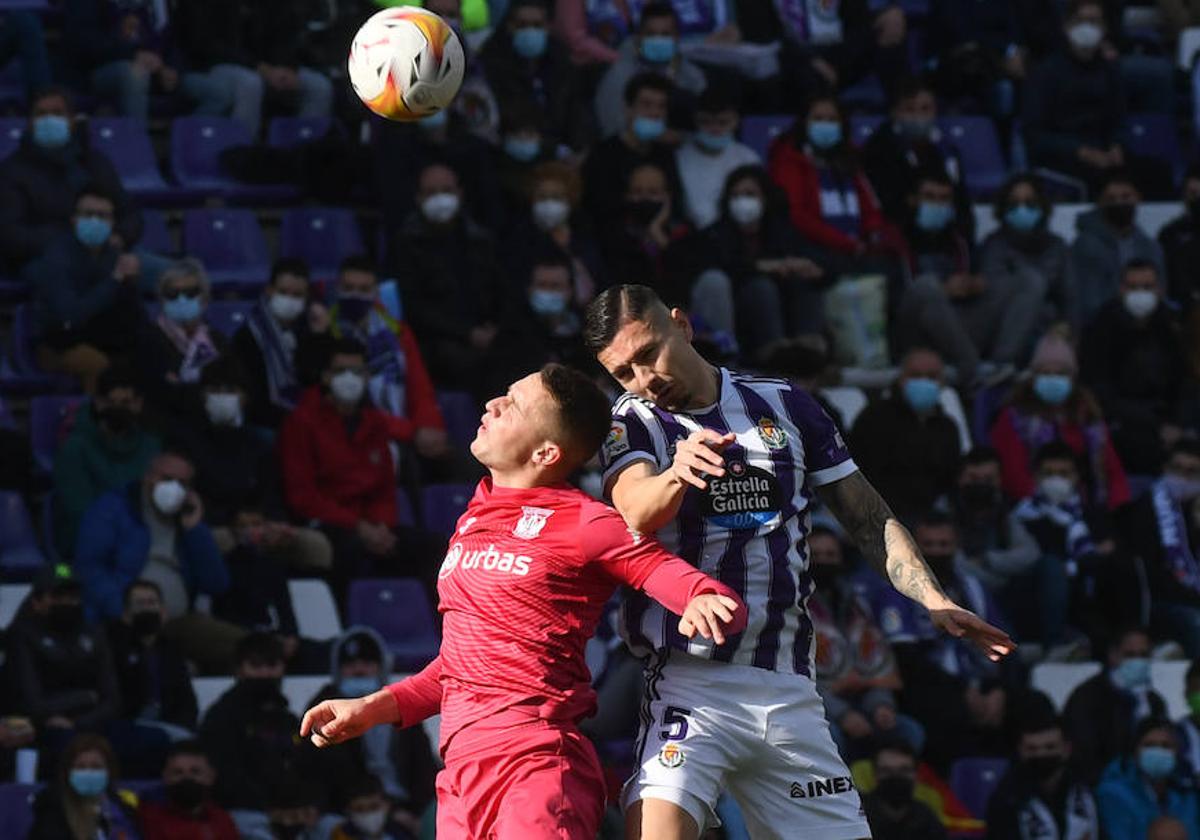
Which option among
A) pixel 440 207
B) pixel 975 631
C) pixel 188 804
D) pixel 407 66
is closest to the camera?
pixel 975 631

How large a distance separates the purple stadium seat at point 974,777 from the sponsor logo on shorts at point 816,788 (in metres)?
6.59

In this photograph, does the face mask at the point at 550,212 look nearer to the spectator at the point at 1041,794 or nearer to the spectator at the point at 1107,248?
the spectator at the point at 1107,248

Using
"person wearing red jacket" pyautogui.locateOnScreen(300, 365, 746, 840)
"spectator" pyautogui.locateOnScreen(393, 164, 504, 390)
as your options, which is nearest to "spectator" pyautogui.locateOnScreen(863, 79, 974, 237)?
"spectator" pyautogui.locateOnScreen(393, 164, 504, 390)

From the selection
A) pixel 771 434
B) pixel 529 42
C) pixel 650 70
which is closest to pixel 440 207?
pixel 529 42

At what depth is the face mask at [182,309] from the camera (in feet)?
45.9

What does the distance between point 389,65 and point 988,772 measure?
19.0 feet

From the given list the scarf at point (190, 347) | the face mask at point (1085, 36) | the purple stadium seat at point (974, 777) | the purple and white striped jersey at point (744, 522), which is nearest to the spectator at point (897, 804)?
the purple stadium seat at point (974, 777)

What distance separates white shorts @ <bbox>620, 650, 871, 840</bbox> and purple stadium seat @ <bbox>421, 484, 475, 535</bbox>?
22.1 feet

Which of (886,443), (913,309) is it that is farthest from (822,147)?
(886,443)

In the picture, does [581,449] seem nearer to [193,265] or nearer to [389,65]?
[389,65]

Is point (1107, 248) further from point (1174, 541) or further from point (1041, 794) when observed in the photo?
point (1041, 794)

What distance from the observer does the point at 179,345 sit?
548 inches

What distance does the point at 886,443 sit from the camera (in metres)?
14.7

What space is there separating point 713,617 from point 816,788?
99 cm
